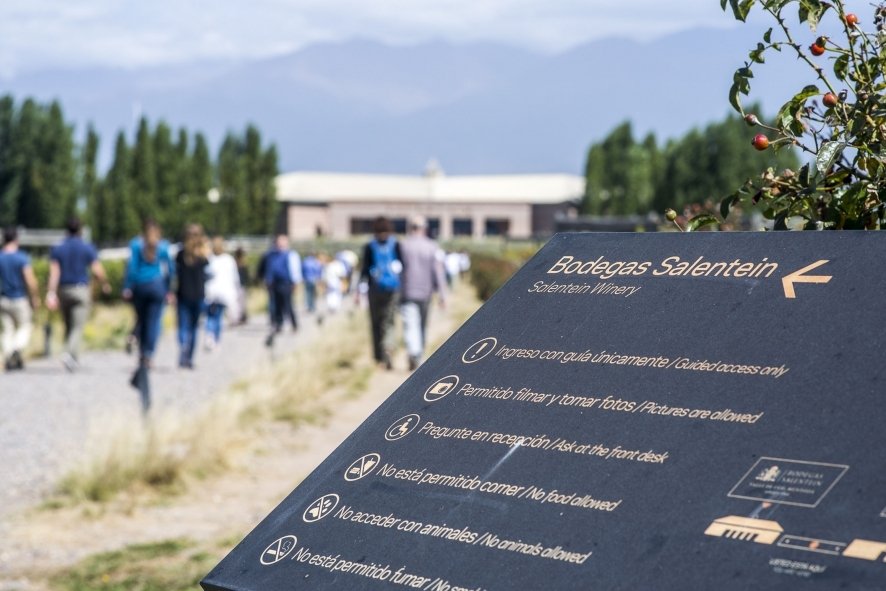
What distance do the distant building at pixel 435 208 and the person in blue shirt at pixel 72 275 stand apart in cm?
7724

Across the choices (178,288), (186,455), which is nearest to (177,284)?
(178,288)

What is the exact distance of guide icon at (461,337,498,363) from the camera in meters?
3.07

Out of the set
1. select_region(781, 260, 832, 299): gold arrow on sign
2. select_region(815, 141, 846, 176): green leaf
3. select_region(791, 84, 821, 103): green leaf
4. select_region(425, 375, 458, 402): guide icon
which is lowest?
select_region(425, 375, 458, 402): guide icon

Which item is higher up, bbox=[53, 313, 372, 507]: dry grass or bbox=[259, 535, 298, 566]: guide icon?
Answer: bbox=[259, 535, 298, 566]: guide icon

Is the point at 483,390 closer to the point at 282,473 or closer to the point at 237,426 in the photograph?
the point at 282,473

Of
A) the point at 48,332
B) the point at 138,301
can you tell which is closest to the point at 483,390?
the point at 138,301

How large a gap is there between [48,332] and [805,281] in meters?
15.5

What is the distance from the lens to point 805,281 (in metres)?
2.70

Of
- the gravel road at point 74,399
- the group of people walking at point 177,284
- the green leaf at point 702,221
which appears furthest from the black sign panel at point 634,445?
the group of people walking at point 177,284

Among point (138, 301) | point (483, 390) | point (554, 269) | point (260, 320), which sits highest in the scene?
point (554, 269)

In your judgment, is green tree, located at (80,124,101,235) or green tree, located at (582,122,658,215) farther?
green tree, located at (582,122,658,215)

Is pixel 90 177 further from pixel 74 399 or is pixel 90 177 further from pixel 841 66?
pixel 841 66

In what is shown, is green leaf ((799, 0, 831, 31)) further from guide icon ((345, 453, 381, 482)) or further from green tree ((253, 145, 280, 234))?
green tree ((253, 145, 280, 234))

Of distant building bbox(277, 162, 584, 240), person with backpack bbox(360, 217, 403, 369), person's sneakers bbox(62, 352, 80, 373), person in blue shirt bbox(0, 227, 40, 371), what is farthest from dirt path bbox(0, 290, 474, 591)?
distant building bbox(277, 162, 584, 240)
